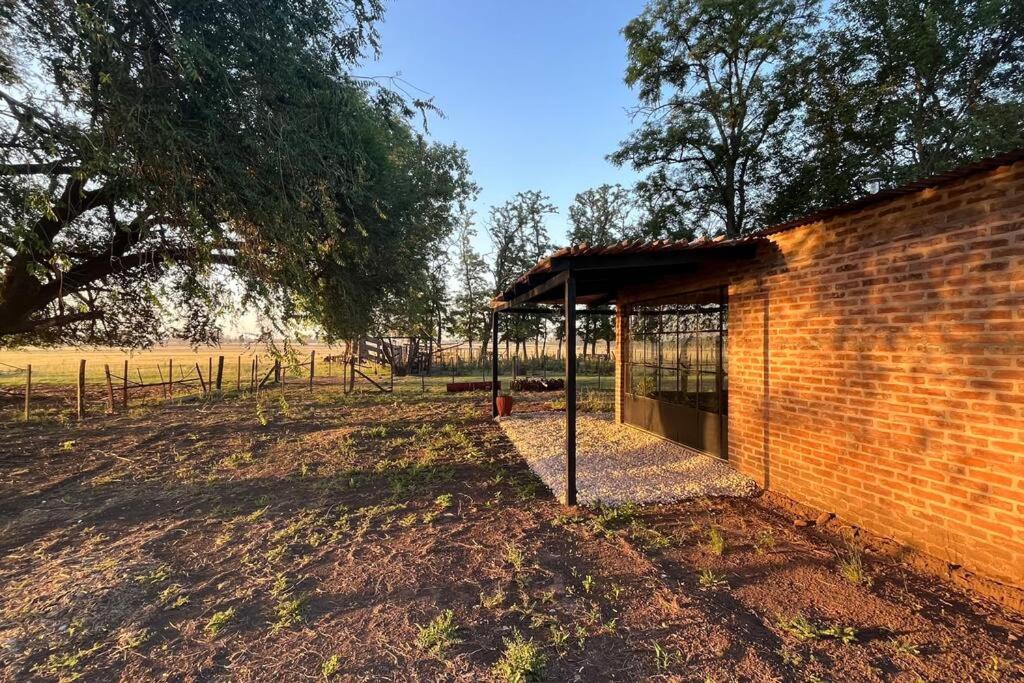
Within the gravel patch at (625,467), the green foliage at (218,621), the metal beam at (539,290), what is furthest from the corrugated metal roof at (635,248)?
the green foliage at (218,621)

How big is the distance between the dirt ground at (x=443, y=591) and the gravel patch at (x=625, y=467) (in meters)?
0.30

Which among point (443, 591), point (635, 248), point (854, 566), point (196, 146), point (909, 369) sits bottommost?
point (443, 591)

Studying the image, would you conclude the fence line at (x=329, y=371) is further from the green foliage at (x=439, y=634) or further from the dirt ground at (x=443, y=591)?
the green foliage at (x=439, y=634)

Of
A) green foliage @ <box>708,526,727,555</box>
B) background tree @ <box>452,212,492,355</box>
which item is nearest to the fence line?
background tree @ <box>452,212,492,355</box>

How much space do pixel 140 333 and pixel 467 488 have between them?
8.91 m

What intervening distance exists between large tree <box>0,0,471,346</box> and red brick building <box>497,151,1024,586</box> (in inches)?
118

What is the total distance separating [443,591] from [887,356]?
3978mm

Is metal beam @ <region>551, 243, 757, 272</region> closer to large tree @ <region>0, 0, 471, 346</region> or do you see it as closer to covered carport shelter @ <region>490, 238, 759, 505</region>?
covered carport shelter @ <region>490, 238, 759, 505</region>

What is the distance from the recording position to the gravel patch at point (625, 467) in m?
5.22

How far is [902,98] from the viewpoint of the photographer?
425 inches

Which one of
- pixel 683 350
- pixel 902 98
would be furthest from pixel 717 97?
pixel 683 350

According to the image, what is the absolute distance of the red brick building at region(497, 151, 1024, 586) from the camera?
10.2 ft

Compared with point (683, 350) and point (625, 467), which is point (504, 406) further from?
point (683, 350)

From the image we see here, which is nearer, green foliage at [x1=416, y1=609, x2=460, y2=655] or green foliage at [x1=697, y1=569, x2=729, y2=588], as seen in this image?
green foliage at [x1=416, y1=609, x2=460, y2=655]
